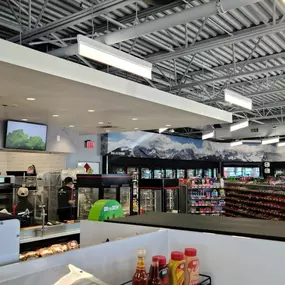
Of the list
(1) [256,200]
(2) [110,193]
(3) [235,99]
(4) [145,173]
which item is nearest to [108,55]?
(2) [110,193]

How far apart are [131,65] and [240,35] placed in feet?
7.10

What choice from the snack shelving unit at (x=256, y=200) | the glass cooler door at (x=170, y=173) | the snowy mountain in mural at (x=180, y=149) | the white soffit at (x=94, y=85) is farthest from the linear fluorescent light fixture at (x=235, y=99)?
the glass cooler door at (x=170, y=173)

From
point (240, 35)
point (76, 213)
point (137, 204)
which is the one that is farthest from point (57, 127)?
point (240, 35)

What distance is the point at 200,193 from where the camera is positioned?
12.9 metres

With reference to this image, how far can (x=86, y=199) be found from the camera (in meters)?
7.21

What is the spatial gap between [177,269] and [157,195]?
7.53 m

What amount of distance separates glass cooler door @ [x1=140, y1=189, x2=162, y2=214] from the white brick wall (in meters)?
3.31

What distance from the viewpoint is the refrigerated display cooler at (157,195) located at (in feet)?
29.1

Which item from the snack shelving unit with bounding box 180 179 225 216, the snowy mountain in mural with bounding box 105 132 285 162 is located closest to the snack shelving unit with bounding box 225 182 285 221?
the snack shelving unit with bounding box 180 179 225 216

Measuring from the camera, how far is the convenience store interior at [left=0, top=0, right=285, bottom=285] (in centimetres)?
174

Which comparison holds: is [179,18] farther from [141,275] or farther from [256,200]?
[256,200]

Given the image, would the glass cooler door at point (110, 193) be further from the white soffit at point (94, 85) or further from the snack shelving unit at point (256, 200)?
the snack shelving unit at point (256, 200)

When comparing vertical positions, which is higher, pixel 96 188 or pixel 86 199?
pixel 96 188

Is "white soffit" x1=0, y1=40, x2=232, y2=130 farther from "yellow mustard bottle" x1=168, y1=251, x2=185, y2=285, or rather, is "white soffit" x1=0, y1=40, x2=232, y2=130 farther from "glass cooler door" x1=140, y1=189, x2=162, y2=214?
"yellow mustard bottle" x1=168, y1=251, x2=185, y2=285
